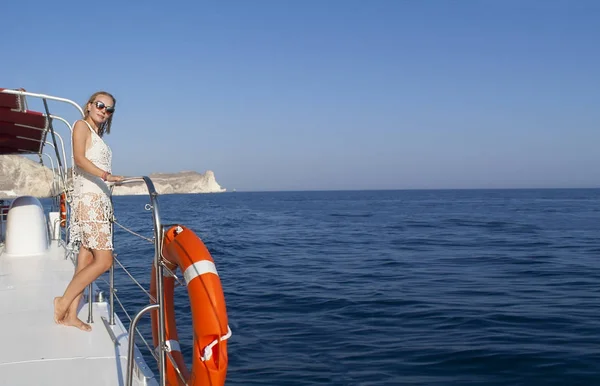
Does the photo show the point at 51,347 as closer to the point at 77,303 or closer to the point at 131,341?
the point at 77,303

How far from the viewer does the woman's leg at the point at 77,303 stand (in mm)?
3577

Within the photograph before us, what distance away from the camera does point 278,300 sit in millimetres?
8492

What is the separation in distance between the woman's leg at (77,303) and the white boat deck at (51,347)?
0.04 meters

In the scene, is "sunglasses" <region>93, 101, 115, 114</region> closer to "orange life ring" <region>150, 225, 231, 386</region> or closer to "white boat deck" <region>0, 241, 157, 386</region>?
"white boat deck" <region>0, 241, 157, 386</region>

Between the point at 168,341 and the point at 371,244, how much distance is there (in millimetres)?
14319

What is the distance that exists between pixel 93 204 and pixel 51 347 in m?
0.86

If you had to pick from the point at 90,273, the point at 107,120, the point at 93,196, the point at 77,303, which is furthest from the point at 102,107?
the point at 77,303

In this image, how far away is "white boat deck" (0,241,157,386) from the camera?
2.90 meters

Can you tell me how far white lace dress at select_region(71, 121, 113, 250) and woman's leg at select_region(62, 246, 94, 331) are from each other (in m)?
0.14

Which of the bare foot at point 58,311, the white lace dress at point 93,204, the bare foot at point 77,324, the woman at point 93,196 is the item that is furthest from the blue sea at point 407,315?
the white lace dress at point 93,204

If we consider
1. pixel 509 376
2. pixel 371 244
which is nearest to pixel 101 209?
pixel 509 376

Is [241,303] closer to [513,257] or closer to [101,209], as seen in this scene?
[101,209]

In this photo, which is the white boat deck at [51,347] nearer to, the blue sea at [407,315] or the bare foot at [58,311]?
the bare foot at [58,311]

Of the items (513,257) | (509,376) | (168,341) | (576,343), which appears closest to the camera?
(168,341)
